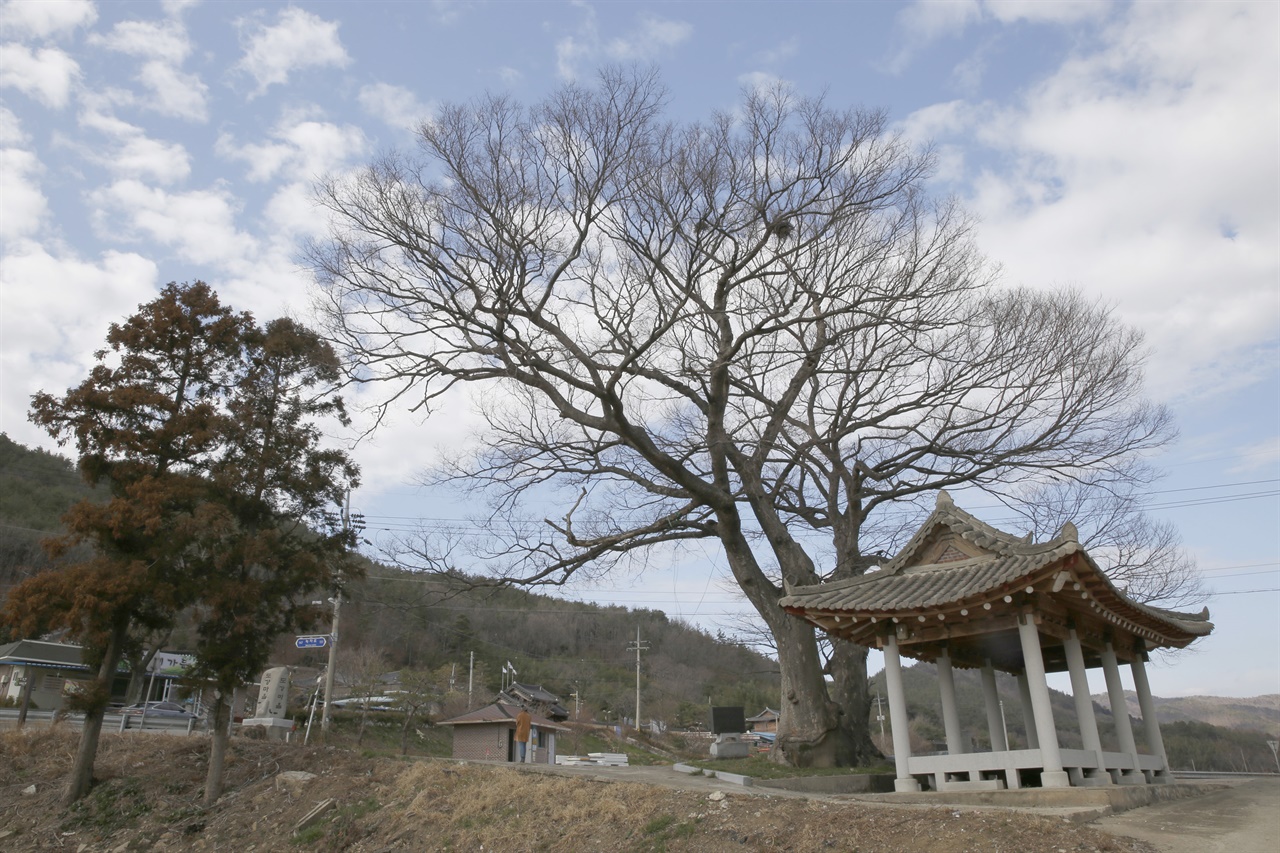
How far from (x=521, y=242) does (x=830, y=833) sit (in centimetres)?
1000

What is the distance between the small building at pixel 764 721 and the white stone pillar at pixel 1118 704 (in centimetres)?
5593

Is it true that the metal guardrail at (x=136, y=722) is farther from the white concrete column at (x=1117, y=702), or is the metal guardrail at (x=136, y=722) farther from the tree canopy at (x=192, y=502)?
the white concrete column at (x=1117, y=702)

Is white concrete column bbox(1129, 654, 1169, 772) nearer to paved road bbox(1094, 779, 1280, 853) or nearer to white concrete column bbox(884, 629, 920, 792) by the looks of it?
paved road bbox(1094, 779, 1280, 853)

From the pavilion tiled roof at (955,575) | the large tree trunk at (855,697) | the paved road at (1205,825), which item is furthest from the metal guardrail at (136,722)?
the paved road at (1205,825)

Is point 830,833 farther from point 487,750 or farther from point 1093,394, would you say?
point 487,750

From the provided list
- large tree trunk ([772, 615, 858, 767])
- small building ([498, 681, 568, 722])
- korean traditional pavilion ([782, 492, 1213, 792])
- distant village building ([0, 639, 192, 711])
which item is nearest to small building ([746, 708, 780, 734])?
small building ([498, 681, 568, 722])

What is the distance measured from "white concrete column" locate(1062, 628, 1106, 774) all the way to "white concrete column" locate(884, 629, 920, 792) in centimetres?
204

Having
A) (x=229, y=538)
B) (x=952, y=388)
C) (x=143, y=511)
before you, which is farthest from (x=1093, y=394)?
(x=143, y=511)

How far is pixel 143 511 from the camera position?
42.6 ft

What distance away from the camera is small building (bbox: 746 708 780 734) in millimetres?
65938

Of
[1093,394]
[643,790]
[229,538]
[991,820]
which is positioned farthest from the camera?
[1093,394]

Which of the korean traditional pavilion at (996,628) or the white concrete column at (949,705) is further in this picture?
the white concrete column at (949,705)

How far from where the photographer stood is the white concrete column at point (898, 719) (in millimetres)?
10594

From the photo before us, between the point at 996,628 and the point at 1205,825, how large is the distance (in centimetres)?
272
